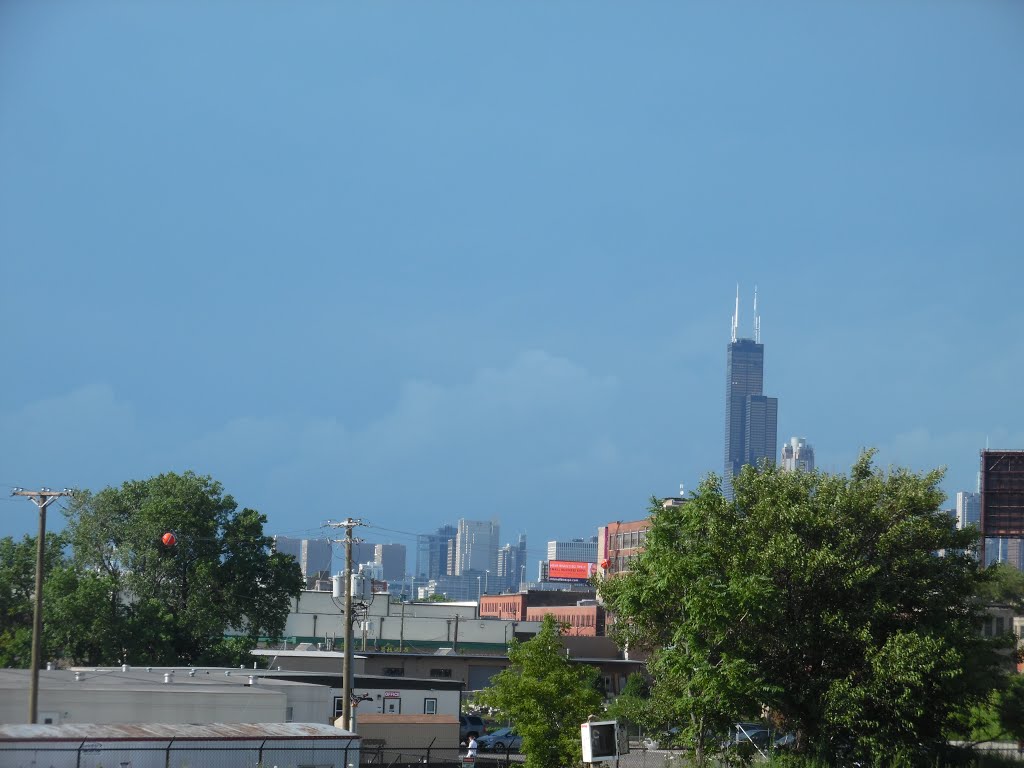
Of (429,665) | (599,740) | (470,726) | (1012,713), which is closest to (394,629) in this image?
(429,665)

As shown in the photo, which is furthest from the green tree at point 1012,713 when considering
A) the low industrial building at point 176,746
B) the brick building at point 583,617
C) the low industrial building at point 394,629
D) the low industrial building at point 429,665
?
the brick building at point 583,617

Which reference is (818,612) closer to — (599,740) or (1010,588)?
(599,740)

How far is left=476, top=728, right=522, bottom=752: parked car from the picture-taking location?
57844 millimetres

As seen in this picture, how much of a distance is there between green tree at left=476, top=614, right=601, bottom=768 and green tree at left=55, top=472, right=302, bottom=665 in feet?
143

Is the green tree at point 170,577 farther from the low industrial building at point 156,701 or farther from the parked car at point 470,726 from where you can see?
the low industrial building at point 156,701

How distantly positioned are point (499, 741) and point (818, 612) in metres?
24.5

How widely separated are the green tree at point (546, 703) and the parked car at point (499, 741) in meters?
19.6

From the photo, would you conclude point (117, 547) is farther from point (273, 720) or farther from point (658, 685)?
point (658, 685)

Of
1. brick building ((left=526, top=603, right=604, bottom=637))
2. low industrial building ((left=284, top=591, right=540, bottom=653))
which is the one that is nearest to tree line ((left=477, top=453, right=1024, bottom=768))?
low industrial building ((left=284, top=591, right=540, bottom=653))

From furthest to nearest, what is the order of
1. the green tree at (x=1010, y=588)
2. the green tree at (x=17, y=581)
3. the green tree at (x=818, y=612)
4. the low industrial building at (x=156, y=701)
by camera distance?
the green tree at (x=1010, y=588), the green tree at (x=17, y=581), the low industrial building at (x=156, y=701), the green tree at (x=818, y=612)

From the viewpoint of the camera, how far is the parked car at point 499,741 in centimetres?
5784

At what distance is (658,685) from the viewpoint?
38875 millimetres

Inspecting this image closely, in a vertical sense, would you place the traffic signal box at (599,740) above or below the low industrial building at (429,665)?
above

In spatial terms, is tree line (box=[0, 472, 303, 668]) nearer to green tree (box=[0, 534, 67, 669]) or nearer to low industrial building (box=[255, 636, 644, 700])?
green tree (box=[0, 534, 67, 669])
